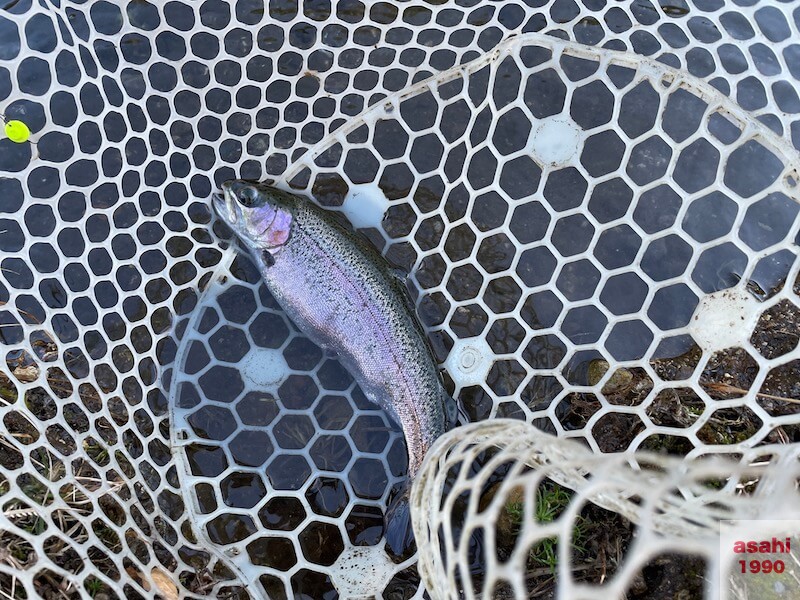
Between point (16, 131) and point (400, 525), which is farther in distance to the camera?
point (16, 131)

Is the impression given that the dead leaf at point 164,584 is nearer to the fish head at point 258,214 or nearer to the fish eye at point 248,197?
the fish head at point 258,214

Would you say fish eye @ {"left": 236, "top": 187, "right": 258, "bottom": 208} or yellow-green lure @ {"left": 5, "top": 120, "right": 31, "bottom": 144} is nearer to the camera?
fish eye @ {"left": 236, "top": 187, "right": 258, "bottom": 208}

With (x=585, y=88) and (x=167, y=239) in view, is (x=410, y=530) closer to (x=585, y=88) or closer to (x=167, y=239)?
(x=167, y=239)

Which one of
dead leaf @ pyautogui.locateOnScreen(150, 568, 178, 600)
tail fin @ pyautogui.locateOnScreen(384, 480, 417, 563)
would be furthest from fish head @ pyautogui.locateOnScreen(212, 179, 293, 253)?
dead leaf @ pyautogui.locateOnScreen(150, 568, 178, 600)

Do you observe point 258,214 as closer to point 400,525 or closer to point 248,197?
point 248,197

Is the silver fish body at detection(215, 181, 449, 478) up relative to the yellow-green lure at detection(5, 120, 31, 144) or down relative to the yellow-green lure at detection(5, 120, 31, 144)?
down

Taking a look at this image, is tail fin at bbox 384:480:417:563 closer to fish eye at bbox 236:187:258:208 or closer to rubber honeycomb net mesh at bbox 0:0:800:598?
rubber honeycomb net mesh at bbox 0:0:800:598

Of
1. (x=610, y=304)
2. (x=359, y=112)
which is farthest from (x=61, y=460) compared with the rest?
(x=610, y=304)

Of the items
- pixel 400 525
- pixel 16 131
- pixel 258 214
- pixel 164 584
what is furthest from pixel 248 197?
pixel 164 584

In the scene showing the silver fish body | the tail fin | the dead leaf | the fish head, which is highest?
the fish head
